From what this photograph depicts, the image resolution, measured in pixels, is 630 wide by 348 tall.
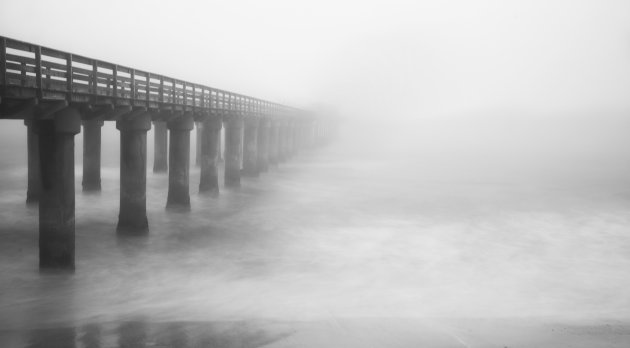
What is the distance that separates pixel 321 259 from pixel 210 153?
11372 mm

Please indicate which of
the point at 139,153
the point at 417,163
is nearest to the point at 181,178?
the point at 139,153

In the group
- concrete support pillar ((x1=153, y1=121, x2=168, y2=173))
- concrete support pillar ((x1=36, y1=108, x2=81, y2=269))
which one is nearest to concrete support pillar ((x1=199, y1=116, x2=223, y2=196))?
concrete support pillar ((x1=153, y1=121, x2=168, y2=173))

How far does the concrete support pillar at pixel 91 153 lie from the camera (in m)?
25.1

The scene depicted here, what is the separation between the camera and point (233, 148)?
3070 cm

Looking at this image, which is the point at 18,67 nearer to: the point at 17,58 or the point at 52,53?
the point at 17,58

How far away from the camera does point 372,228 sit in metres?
22.5

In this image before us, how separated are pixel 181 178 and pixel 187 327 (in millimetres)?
12599

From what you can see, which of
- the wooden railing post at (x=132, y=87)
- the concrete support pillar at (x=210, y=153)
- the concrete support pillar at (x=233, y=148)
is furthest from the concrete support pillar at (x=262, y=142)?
the wooden railing post at (x=132, y=87)

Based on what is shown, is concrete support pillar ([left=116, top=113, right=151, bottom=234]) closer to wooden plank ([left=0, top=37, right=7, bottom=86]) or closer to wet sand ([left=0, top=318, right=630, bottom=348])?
wooden plank ([left=0, top=37, right=7, bottom=86])

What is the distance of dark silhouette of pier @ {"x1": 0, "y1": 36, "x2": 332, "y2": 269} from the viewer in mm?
11477

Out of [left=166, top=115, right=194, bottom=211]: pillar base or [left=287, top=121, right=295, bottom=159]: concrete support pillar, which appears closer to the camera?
[left=166, top=115, right=194, bottom=211]: pillar base

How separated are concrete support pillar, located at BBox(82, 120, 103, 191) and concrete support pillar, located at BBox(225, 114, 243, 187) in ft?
22.2

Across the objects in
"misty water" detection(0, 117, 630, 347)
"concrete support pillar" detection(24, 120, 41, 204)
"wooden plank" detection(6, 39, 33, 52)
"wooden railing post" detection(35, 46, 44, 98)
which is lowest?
"misty water" detection(0, 117, 630, 347)

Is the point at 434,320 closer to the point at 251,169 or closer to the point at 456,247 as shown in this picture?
the point at 456,247
